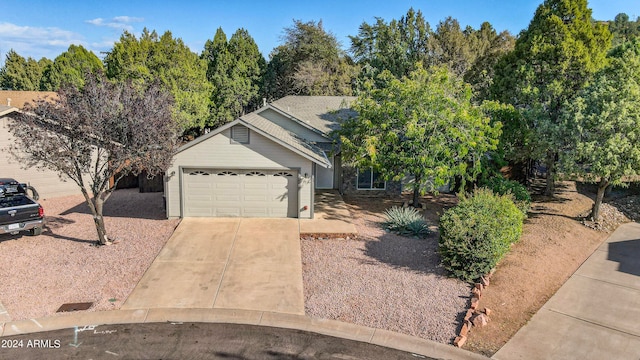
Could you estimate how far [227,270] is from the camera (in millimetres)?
11508

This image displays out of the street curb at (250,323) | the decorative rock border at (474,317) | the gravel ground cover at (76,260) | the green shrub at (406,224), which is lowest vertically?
the street curb at (250,323)

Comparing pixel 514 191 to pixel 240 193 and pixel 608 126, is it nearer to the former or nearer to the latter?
pixel 608 126

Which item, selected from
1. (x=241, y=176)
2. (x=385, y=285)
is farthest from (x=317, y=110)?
(x=385, y=285)

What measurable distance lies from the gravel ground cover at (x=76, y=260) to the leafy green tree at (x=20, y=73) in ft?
149

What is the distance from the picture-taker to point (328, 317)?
913 cm

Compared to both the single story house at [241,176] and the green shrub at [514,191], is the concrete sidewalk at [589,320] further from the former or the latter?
the single story house at [241,176]

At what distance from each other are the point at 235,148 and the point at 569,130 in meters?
12.6

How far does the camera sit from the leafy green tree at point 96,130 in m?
11.4

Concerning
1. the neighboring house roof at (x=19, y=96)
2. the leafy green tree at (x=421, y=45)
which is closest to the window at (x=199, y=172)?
the leafy green tree at (x=421, y=45)

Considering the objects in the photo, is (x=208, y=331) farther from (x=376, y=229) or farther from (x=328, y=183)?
(x=328, y=183)

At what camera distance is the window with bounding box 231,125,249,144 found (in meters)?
15.7

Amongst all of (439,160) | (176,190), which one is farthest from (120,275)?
(439,160)

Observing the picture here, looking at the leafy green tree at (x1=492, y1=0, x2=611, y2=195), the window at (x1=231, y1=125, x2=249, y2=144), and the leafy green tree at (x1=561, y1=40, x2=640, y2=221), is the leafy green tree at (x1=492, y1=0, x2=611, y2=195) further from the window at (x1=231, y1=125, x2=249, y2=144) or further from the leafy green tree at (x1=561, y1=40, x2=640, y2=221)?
the window at (x1=231, y1=125, x2=249, y2=144)

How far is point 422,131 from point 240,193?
741cm
